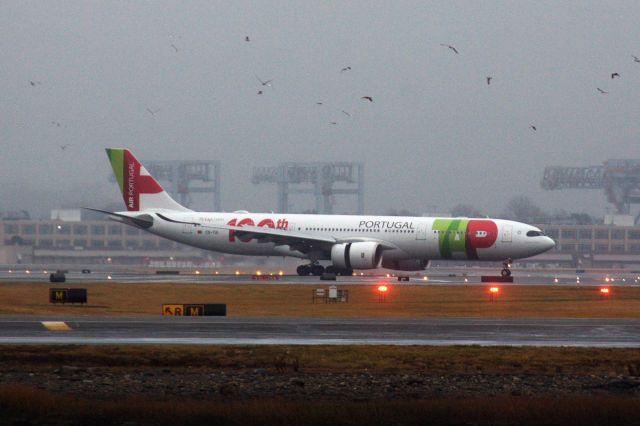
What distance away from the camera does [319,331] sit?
3853cm

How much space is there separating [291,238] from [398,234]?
778cm

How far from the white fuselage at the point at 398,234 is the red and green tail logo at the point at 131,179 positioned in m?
4.35

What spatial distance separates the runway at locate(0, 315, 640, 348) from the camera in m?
35.1

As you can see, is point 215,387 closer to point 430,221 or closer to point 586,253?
point 430,221

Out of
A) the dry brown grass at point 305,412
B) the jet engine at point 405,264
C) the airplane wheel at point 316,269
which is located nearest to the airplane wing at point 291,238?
the airplane wheel at point 316,269

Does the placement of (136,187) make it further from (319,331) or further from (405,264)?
(319,331)

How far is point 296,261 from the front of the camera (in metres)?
131

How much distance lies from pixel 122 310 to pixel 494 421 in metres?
29.8

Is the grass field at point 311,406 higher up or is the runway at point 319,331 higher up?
the runway at point 319,331

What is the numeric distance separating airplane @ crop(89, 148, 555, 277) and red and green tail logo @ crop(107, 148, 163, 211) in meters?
0.20

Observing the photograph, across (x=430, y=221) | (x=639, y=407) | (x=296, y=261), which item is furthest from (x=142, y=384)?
(x=296, y=261)

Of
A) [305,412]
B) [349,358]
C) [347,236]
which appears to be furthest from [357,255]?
[305,412]

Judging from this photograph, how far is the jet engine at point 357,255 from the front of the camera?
265 feet

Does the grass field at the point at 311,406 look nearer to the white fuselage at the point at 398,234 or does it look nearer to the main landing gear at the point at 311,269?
the white fuselage at the point at 398,234
